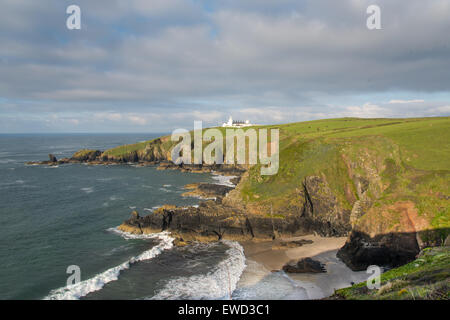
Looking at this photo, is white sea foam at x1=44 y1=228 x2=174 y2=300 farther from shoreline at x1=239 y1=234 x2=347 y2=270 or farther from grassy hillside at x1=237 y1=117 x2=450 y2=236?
grassy hillside at x1=237 y1=117 x2=450 y2=236

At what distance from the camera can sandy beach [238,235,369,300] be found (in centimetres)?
2561

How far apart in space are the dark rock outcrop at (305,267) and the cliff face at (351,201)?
379 cm

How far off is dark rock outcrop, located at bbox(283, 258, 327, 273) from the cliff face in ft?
12.4

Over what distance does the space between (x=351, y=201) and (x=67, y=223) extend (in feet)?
155

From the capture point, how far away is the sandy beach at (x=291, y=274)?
25609mm

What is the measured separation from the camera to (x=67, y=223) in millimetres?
45250

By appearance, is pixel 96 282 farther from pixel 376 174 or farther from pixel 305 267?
pixel 376 174

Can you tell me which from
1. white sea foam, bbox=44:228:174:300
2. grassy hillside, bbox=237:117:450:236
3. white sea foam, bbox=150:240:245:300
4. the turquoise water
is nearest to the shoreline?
white sea foam, bbox=150:240:245:300

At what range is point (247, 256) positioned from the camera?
33969mm

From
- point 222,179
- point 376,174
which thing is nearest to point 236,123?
point 222,179
